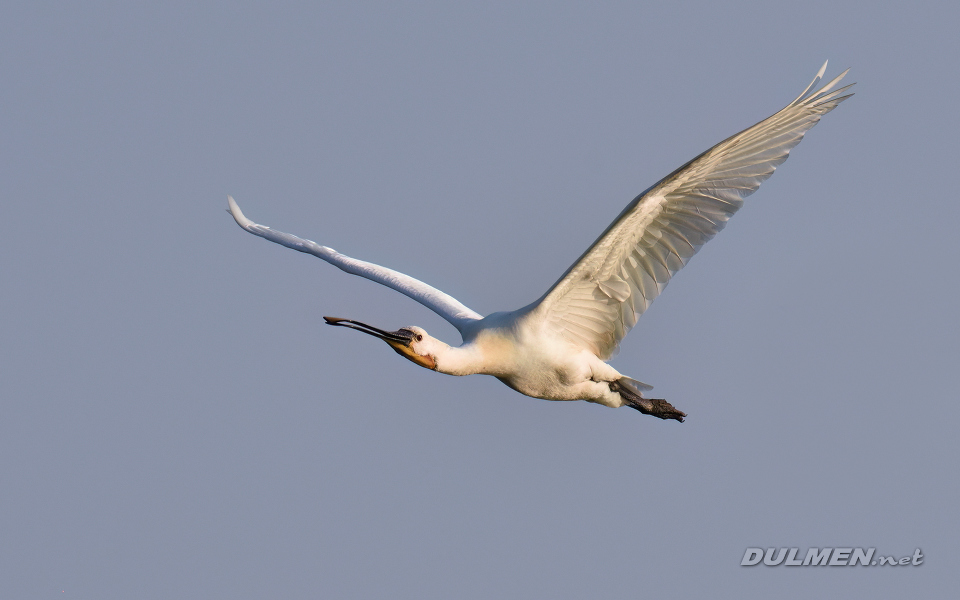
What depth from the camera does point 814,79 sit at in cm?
1384

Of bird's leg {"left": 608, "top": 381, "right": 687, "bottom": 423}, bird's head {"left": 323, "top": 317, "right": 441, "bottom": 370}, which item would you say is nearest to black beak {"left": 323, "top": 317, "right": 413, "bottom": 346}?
bird's head {"left": 323, "top": 317, "right": 441, "bottom": 370}

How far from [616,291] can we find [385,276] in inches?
158

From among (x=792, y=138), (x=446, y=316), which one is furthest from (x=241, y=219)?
(x=792, y=138)

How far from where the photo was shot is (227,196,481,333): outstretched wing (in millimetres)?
16812

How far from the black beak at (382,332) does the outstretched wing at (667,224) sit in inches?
55.4

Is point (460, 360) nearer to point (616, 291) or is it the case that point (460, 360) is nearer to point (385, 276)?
point (616, 291)

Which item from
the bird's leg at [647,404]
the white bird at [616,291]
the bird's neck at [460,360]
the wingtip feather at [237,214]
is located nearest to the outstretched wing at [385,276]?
the wingtip feather at [237,214]

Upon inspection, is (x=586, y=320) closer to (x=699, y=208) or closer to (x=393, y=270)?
(x=699, y=208)

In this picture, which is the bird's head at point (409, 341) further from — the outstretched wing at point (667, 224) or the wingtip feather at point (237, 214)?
the wingtip feather at point (237, 214)

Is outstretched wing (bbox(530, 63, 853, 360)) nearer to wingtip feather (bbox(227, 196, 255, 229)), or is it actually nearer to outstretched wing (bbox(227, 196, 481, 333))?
outstretched wing (bbox(227, 196, 481, 333))

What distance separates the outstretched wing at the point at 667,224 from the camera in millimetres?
13617

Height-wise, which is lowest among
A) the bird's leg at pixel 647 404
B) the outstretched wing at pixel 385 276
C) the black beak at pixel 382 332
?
the black beak at pixel 382 332

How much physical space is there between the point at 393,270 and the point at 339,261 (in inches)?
29.7

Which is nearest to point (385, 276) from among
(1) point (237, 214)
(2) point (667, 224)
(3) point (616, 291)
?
(1) point (237, 214)
